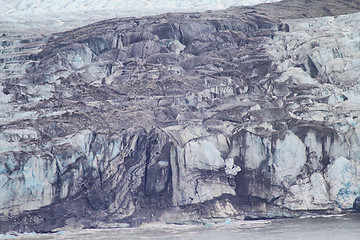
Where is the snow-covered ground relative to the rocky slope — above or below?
above

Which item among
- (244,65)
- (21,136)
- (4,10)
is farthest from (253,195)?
(4,10)

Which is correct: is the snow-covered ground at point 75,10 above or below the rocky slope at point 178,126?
above

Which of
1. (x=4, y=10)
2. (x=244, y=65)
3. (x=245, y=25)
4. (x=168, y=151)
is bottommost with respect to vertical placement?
(x=168, y=151)

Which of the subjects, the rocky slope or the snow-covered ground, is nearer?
the rocky slope

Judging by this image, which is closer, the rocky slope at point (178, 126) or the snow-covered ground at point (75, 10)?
the rocky slope at point (178, 126)

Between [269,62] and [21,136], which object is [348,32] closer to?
[269,62]
